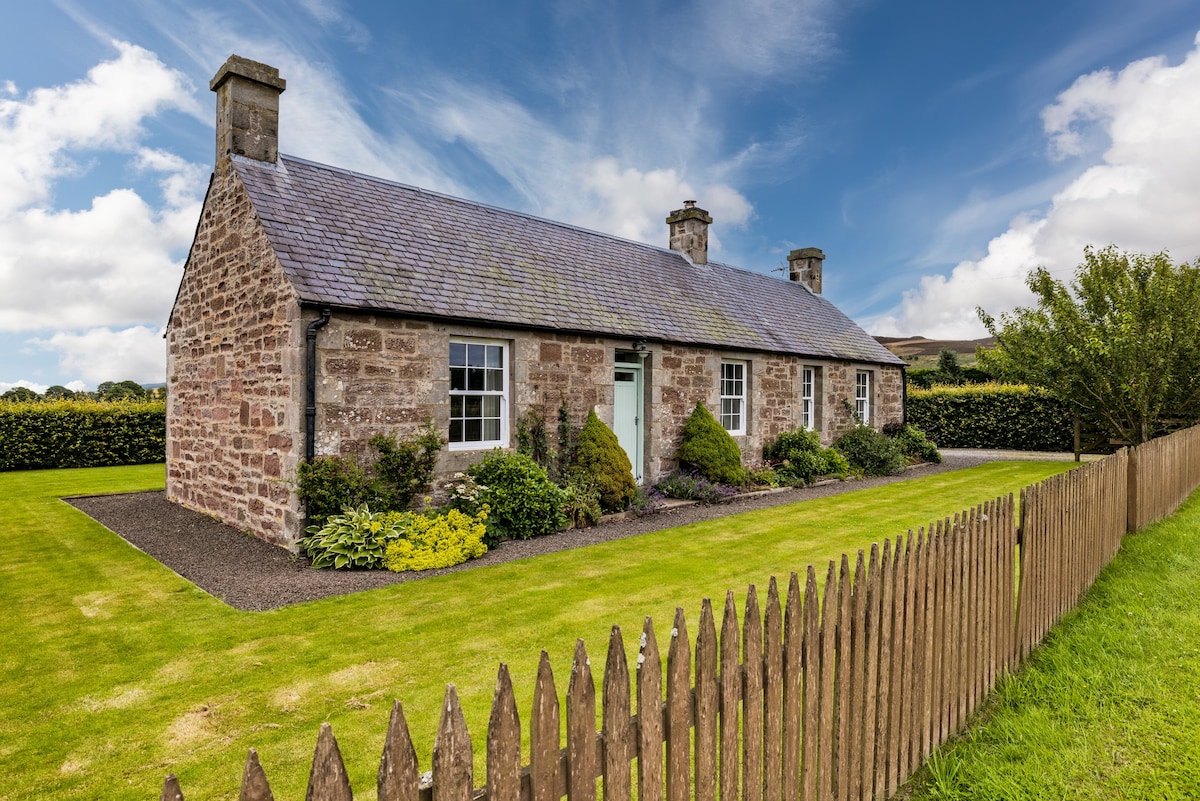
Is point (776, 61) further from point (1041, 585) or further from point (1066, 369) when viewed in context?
point (1041, 585)

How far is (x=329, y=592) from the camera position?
6.79 meters

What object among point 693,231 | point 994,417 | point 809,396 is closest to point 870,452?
point 809,396

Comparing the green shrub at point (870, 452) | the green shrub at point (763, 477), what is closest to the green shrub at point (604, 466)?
the green shrub at point (763, 477)

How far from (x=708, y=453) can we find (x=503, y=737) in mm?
11716

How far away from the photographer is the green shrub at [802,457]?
15.0 metres

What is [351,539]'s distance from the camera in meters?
7.90

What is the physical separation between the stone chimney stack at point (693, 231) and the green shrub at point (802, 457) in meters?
5.97

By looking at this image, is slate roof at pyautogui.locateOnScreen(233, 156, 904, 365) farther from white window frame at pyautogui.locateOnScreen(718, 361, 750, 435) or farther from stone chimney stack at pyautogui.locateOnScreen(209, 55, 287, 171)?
white window frame at pyautogui.locateOnScreen(718, 361, 750, 435)

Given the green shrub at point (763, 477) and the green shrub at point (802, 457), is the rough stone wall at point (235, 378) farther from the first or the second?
the green shrub at point (802, 457)

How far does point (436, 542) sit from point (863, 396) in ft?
52.1

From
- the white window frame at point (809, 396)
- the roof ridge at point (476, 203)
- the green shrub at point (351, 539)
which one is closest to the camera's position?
the green shrub at point (351, 539)

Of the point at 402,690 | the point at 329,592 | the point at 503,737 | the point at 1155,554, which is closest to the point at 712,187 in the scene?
the point at 1155,554

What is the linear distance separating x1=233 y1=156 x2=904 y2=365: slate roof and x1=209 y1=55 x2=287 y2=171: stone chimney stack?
0.36m

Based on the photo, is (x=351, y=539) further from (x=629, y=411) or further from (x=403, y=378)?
(x=629, y=411)
